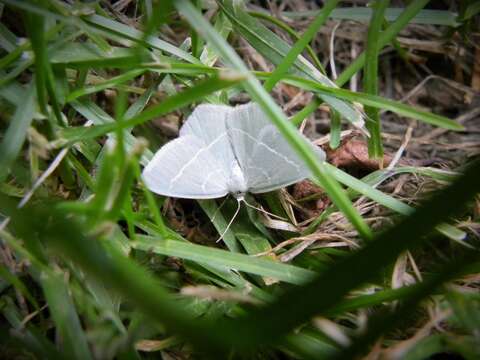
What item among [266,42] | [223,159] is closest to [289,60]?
[266,42]

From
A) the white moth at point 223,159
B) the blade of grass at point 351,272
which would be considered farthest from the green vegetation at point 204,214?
the white moth at point 223,159

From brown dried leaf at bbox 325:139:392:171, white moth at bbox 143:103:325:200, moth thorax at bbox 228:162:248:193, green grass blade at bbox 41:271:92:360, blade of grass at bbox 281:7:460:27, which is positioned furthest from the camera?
blade of grass at bbox 281:7:460:27

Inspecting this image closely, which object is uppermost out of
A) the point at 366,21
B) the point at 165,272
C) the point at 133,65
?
the point at 366,21

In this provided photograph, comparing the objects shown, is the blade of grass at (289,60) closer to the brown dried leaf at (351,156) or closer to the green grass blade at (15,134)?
the brown dried leaf at (351,156)

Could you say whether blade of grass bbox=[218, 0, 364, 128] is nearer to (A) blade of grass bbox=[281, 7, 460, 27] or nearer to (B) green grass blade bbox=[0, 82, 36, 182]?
(A) blade of grass bbox=[281, 7, 460, 27]

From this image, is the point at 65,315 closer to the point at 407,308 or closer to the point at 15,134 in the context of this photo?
the point at 15,134

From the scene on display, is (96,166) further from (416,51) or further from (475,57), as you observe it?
(475,57)

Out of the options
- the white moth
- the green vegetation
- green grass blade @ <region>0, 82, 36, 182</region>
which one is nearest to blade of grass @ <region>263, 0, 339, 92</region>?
the green vegetation

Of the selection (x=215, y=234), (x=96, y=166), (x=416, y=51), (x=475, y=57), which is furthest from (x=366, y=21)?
(x=96, y=166)
